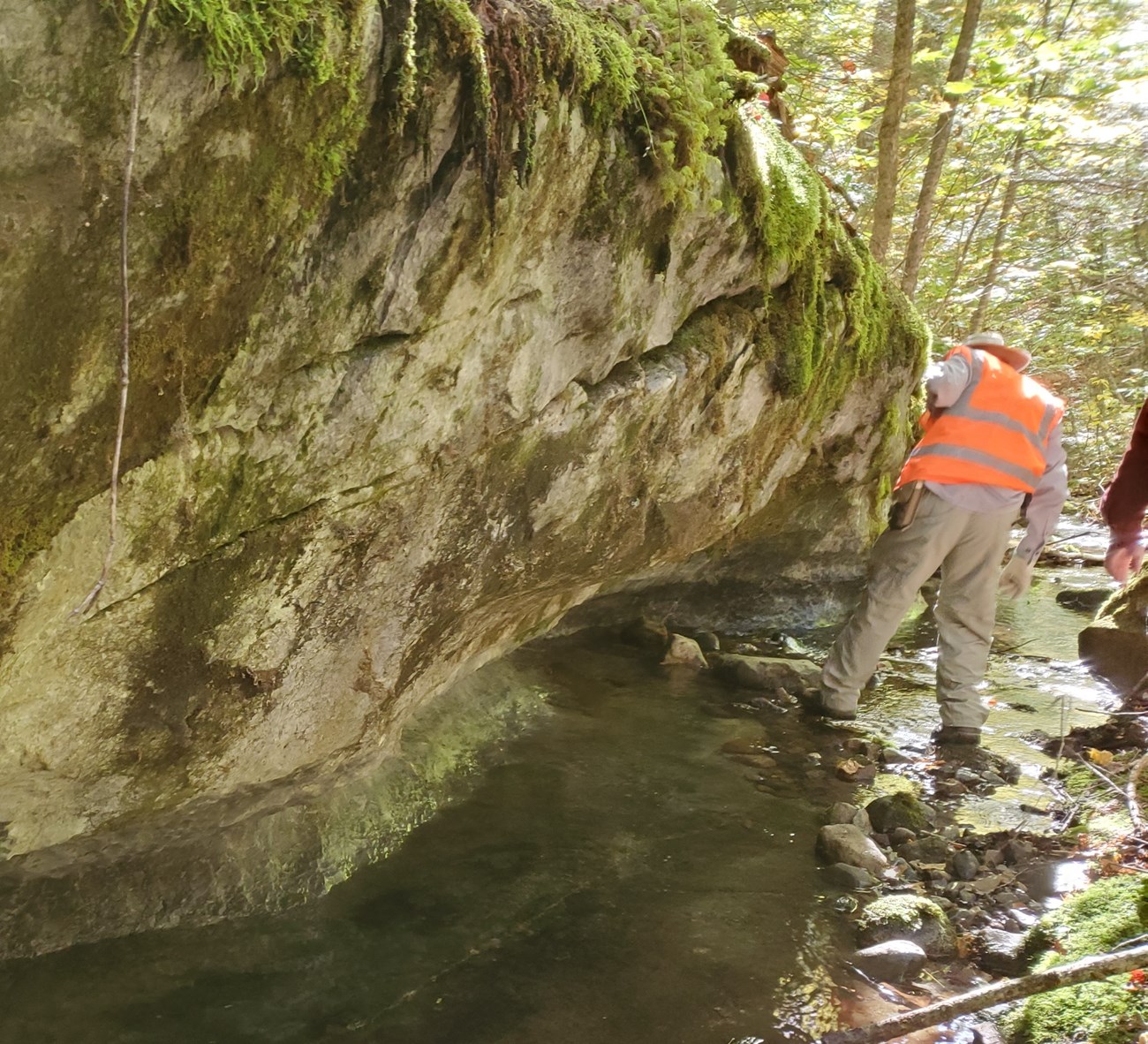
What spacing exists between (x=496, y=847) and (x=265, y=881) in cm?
115

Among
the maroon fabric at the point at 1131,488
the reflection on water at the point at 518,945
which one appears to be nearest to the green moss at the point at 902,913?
the reflection on water at the point at 518,945

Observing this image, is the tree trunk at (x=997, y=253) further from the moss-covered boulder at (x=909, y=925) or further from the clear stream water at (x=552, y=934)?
the moss-covered boulder at (x=909, y=925)

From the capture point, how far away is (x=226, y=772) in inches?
148

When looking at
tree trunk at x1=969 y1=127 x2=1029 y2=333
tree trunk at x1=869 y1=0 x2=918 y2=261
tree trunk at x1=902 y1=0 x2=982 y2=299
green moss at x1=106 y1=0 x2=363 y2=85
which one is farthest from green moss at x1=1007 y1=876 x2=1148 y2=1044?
tree trunk at x1=969 y1=127 x2=1029 y2=333

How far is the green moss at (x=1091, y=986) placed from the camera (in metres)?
3.02

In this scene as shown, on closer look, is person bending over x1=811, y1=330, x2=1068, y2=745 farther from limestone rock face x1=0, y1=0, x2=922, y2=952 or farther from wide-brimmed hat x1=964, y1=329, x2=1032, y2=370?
limestone rock face x1=0, y1=0, x2=922, y2=952

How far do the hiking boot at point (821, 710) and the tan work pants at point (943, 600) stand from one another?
3 centimetres

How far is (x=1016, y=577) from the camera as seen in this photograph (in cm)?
607

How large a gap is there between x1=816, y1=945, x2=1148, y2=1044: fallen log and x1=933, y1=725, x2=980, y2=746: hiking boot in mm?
3823

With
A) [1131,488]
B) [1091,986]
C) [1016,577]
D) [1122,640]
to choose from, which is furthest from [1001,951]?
[1122,640]

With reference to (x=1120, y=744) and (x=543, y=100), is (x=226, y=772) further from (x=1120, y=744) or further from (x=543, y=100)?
(x=1120, y=744)

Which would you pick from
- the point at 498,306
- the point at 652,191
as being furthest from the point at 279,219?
the point at 652,191

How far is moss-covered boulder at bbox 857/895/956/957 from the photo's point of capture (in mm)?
4027

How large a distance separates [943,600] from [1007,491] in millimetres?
930
